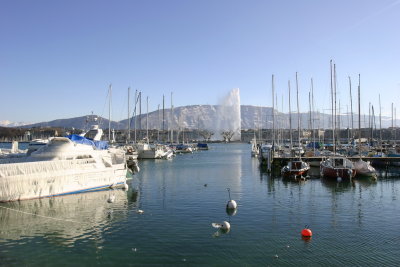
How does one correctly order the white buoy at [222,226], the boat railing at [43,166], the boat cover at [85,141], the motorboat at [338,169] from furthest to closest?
the motorboat at [338,169] < the boat cover at [85,141] < the boat railing at [43,166] < the white buoy at [222,226]

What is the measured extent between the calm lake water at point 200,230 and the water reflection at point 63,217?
0.06 meters

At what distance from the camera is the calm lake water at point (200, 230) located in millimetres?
14656

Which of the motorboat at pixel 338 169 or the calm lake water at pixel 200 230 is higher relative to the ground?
the motorboat at pixel 338 169

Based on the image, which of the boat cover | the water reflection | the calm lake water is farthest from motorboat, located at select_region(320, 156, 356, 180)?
the boat cover

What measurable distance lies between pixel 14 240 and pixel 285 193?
22.9 m

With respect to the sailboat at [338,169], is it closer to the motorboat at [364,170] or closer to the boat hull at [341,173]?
the boat hull at [341,173]

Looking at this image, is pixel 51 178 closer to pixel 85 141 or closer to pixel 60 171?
pixel 60 171

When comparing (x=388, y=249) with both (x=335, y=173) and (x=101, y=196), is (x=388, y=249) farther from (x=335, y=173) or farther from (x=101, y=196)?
(x=335, y=173)

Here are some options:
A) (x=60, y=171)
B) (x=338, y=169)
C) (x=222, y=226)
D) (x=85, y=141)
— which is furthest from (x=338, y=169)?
(x=60, y=171)

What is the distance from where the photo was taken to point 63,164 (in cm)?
2722

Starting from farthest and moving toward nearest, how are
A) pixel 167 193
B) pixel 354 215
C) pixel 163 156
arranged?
pixel 163 156 → pixel 167 193 → pixel 354 215

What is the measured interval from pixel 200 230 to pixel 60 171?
543 inches

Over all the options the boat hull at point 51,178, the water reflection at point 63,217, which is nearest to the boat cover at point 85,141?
the boat hull at point 51,178

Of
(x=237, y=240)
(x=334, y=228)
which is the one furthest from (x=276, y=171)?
(x=237, y=240)
